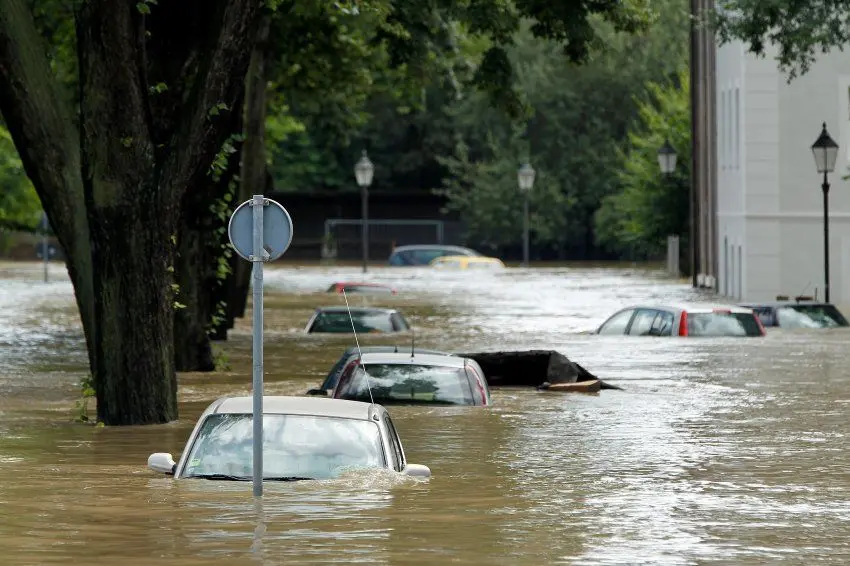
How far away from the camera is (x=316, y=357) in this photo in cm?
3475

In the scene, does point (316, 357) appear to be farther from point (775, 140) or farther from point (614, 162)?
point (614, 162)

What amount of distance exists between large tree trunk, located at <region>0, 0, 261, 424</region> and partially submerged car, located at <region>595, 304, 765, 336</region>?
12.8 meters

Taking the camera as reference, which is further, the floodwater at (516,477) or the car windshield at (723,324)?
the car windshield at (723,324)

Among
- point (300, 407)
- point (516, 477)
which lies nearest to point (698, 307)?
point (516, 477)

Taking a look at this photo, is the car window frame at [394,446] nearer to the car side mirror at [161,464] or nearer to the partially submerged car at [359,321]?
the car side mirror at [161,464]

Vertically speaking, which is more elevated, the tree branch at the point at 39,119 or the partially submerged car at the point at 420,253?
the tree branch at the point at 39,119

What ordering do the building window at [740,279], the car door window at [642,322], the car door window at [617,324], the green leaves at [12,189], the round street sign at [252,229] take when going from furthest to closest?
the green leaves at [12,189] < the building window at [740,279] < the car door window at [617,324] < the car door window at [642,322] < the round street sign at [252,229]

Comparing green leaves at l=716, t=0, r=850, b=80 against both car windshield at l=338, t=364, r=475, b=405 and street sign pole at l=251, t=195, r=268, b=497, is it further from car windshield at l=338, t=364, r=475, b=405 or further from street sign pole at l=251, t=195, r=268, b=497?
street sign pole at l=251, t=195, r=268, b=497

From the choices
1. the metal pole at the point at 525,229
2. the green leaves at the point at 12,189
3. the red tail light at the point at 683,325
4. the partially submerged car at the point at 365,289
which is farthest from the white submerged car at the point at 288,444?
the metal pole at the point at 525,229

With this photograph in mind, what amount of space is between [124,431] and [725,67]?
115ft

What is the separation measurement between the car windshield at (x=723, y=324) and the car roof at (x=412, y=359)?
12.0m

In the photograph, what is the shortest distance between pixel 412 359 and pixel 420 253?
2486 inches

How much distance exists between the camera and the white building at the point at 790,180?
48.8 metres

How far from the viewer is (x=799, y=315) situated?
38000mm
